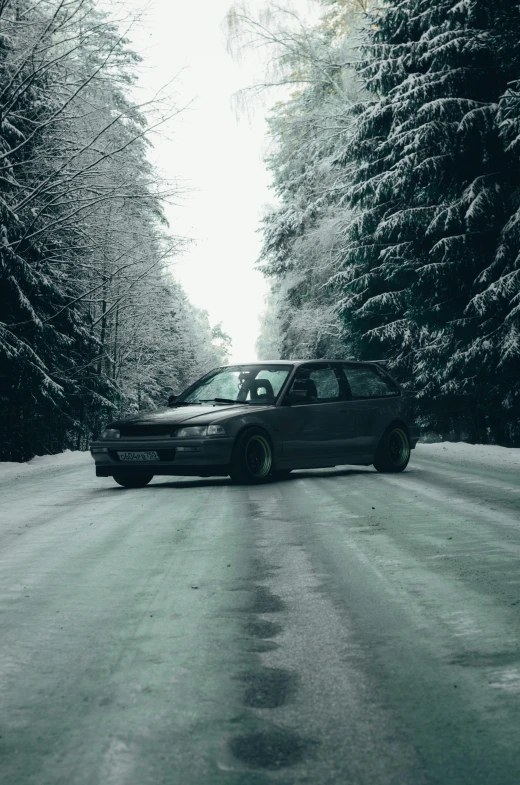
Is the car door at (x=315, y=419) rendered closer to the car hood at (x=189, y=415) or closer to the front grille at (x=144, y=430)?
the car hood at (x=189, y=415)

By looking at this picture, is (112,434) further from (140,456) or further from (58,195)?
(58,195)

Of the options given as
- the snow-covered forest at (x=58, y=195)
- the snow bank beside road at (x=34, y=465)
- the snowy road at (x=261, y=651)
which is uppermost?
the snow-covered forest at (x=58, y=195)

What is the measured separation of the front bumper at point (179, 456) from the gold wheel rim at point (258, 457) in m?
0.33

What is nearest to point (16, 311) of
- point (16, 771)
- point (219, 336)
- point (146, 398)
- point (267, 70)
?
point (267, 70)

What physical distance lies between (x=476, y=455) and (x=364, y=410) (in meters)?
6.31

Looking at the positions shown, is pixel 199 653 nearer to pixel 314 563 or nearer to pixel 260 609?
pixel 260 609

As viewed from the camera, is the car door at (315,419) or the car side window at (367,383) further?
the car side window at (367,383)

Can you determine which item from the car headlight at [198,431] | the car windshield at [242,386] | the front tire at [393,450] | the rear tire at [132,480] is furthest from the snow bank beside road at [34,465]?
the front tire at [393,450]

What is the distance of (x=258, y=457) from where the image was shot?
40.2ft

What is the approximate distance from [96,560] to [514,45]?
660 inches

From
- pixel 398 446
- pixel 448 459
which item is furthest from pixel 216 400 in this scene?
pixel 448 459

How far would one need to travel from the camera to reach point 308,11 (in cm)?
3192

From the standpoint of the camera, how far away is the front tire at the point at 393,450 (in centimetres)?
1408

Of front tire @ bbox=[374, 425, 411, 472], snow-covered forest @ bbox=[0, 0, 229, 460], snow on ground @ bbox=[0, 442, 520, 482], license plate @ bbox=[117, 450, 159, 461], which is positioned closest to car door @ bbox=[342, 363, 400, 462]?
front tire @ bbox=[374, 425, 411, 472]
